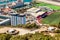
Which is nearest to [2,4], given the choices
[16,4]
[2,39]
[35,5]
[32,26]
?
[16,4]

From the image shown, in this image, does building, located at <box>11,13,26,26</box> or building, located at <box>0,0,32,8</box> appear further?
building, located at <box>0,0,32,8</box>

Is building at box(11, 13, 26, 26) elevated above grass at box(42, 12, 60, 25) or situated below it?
above

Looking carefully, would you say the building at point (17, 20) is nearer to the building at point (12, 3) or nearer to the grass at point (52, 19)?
the grass at point (52, 19)

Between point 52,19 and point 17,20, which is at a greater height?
point 17,20

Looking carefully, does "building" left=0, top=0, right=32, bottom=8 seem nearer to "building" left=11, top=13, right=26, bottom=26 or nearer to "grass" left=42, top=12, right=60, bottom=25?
"grass" left=42, top=12, right=60, bottom=25

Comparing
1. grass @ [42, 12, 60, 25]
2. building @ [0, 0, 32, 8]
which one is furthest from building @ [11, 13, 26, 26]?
building @ [0, 0, 32, 8]

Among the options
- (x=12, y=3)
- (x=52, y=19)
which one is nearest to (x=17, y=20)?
(x=52, y=19)

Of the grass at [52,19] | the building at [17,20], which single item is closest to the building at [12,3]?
the grass at [52,19]

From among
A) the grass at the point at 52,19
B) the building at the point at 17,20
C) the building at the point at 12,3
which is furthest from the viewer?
the building at the point at 12,3

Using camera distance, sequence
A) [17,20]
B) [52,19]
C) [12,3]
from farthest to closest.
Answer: [12,3] < [52,19] < [17,20]

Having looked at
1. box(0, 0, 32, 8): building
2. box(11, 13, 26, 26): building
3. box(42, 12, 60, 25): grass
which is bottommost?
box(42, 12, 60, 25): grass

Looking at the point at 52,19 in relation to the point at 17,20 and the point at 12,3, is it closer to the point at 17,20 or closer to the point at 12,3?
the point at 17,20

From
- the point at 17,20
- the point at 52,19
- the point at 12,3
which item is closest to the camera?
the point at 17,20

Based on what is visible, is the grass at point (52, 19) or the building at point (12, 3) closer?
the grass at point (52, 19)
